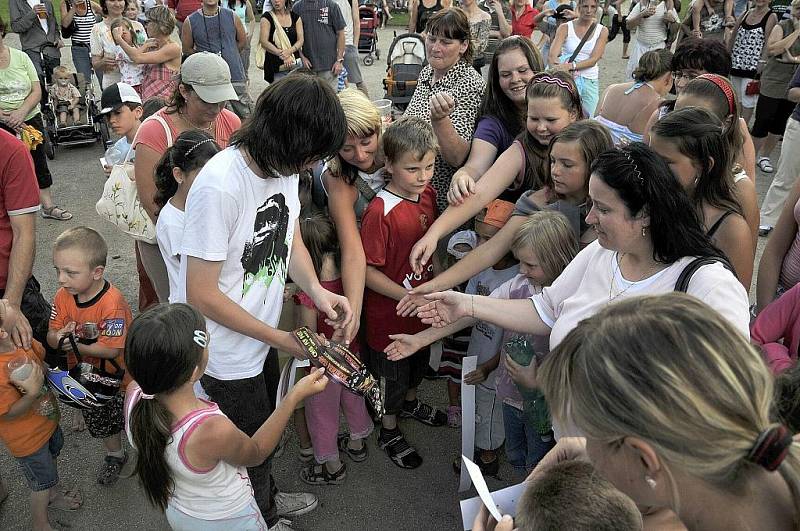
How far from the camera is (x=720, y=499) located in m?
1.12

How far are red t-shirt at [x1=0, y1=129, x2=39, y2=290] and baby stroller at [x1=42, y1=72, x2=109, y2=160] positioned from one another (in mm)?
5218

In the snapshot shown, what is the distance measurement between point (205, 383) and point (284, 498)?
3.16 feet

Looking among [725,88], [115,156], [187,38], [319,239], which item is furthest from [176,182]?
[187,38]

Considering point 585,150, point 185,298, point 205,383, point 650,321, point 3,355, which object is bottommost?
point 3,355

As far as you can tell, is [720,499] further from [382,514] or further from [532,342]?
[382,514]

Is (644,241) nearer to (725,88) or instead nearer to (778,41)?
(725,88)

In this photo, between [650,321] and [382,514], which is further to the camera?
[382,514]

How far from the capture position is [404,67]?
6.93 meters

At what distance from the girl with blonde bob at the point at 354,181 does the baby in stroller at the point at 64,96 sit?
6.06m

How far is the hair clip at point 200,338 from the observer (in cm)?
192

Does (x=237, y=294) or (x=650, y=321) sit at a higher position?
(x=650, y=321)

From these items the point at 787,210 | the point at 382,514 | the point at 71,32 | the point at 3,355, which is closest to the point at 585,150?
the point at 787,210

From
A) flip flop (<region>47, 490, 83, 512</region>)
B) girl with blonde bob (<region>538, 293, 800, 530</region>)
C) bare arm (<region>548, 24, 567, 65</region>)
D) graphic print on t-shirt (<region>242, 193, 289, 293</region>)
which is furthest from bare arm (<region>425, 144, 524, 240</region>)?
bare arm (<region>548, 24, 567, 65</region>)

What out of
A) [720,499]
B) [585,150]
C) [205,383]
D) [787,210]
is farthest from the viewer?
[787,210]
